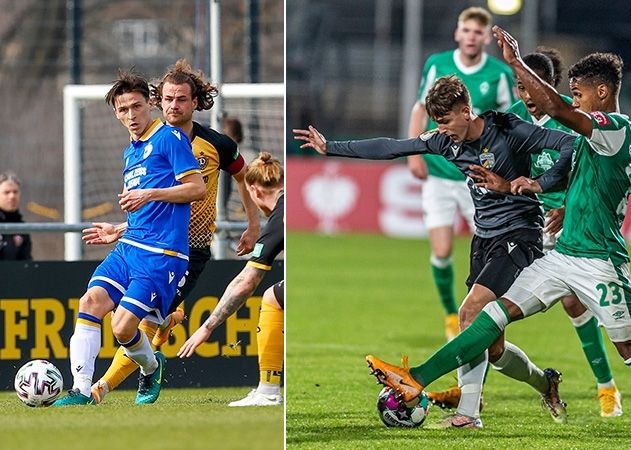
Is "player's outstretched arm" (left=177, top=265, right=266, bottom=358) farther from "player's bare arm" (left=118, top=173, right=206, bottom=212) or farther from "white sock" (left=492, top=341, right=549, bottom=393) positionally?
"white sock" (left=492, top=341, right=549, bottom=393)

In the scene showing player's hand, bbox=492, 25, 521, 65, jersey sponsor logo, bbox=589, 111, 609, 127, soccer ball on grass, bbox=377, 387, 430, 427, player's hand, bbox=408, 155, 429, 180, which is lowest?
soccer ball on grass, bbox=377, 387, 430, 427

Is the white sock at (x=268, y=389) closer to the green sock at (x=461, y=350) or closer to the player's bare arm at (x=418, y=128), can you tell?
the green sock at (x=461, y=350)

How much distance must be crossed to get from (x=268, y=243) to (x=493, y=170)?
4.65 feet

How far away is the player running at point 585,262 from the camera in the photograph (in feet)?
20.3

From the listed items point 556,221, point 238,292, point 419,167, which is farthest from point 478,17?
point 238,292

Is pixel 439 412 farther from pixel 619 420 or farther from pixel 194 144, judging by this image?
pixel 194 144

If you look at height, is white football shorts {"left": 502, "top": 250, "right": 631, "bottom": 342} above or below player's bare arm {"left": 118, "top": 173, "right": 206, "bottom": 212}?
below

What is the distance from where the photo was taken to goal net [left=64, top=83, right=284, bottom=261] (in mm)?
10164

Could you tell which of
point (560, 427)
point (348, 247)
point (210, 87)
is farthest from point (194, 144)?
point (348, 247)

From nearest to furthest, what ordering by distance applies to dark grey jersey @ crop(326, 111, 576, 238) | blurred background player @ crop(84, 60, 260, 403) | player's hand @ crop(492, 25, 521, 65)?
player's hand @ crop(492, 25, 521, 65), dark grey jersey @ crop(326, 111, 576, 238), blurred background player @ crop(84, 60, 260, 403)

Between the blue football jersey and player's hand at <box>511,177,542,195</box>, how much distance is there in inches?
62.7

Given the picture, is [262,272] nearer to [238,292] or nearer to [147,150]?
[238,292]

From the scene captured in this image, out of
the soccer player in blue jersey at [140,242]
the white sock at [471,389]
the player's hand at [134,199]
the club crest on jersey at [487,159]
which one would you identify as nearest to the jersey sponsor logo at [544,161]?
the club crest on jersey at [487,159]

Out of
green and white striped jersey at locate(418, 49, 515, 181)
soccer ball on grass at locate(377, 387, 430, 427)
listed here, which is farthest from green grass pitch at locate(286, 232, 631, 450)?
green and white striped jersey at locate(418, 49, 515, 181)
